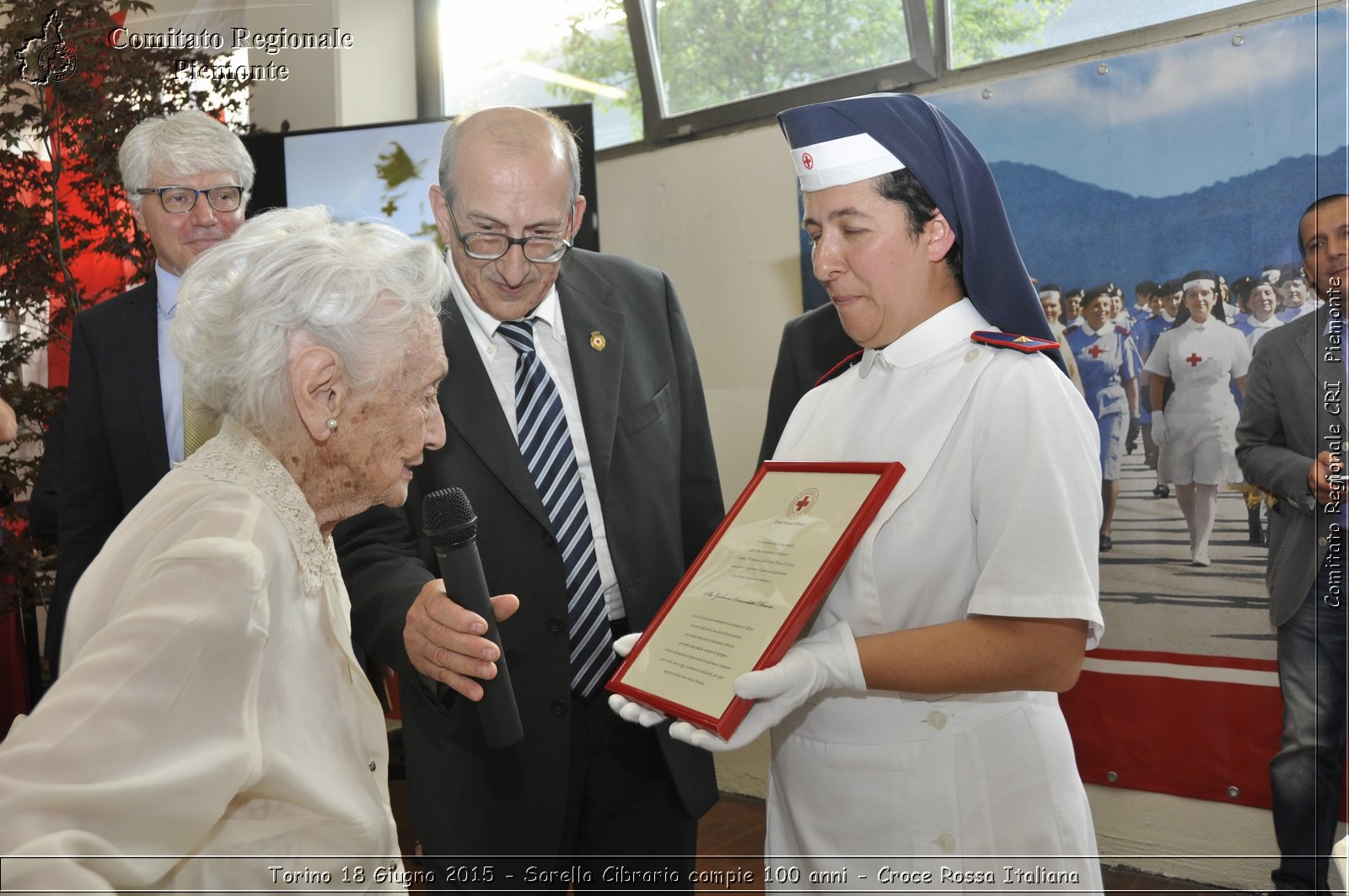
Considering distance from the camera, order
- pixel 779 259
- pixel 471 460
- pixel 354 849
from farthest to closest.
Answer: pixel 779 259 < pixel 471 460 < pixel 354 849

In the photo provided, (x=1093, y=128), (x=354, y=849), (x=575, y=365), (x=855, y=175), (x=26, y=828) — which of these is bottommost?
(x=354, y=849)

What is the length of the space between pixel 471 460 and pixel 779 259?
9.78 ft

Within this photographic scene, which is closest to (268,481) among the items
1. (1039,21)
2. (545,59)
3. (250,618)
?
(250,618)

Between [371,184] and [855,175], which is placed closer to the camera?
[855,175]

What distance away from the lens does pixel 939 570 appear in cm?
154

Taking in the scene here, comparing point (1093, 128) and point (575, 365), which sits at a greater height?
point (1093, 128)

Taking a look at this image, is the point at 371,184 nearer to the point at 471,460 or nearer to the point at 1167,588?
the point at 471,460

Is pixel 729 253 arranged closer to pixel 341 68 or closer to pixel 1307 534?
pixel 341 68

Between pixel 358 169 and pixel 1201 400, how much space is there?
3.83m

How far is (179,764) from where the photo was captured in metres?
1.06

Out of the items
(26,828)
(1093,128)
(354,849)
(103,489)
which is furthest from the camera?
(1093,128)

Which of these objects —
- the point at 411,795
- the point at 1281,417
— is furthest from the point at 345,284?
the point at 1281,417

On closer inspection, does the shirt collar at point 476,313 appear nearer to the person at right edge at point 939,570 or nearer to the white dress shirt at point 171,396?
the person at right edge at point 939,570

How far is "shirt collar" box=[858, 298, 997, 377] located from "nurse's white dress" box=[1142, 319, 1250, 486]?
230 centimetres
